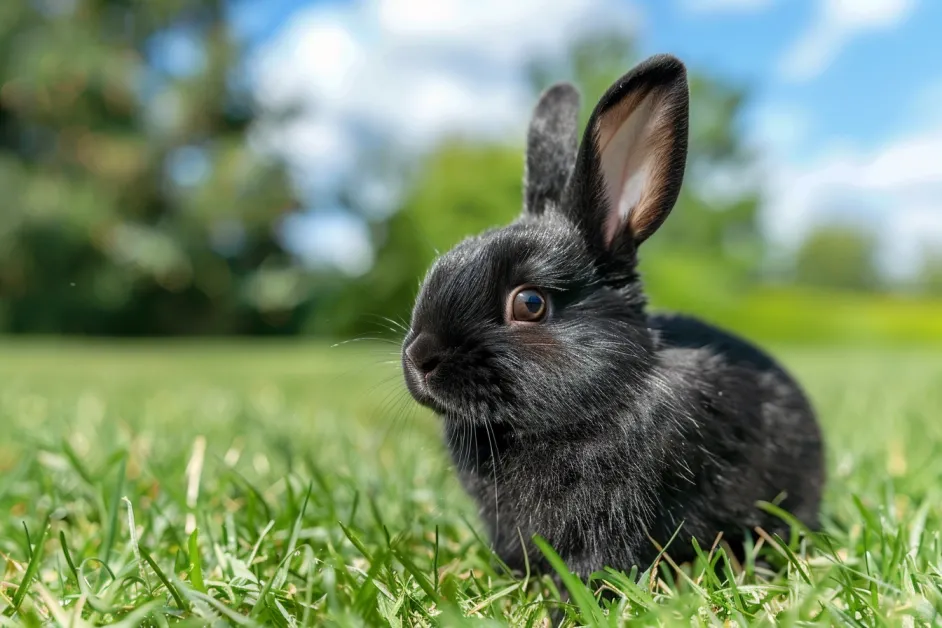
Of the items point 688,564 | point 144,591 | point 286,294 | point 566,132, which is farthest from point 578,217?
point 286,294

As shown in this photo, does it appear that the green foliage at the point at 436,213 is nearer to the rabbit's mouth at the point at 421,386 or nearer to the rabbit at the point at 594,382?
the rabbit at the point at 594,382

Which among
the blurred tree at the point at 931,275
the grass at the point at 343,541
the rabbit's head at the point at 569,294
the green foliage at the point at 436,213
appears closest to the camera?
the grass at the point at 343,541

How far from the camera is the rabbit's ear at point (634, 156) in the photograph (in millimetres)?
2123

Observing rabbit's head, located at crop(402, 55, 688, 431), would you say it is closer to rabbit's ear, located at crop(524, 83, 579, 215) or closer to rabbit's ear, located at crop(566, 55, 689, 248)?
rabbit's ear, located at crop(566, 55, 689, 248)

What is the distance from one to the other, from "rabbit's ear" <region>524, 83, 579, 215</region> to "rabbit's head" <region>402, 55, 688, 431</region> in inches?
11.2

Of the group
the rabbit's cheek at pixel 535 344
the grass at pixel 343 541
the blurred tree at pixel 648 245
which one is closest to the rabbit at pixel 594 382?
the rabbit's cheek at pixel 535 344

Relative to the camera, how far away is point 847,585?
1.70 m

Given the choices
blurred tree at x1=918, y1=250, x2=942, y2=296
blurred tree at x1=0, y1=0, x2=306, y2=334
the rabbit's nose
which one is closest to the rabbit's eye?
the rabbit's nose

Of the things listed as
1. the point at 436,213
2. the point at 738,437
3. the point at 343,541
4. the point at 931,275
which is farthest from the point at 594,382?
the point at 931,275

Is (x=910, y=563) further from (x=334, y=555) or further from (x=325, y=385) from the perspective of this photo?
(x=325, y=385)

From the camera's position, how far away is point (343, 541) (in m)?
2.27

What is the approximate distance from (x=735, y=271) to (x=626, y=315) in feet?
70.3

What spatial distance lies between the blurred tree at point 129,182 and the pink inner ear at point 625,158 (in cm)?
2582

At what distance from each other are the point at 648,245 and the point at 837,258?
183 feet
